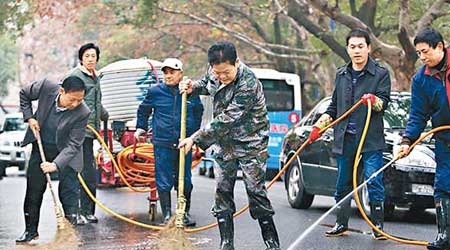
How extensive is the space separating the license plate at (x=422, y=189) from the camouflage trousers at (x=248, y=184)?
3.36 m

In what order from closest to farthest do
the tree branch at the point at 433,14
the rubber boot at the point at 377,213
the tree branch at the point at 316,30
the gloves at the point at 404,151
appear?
the gloves at the point at 404,151 < the rubber boot at the point at 377,213 < the tree branch at the point at 433,14 < the tree branch at the point at 316,30

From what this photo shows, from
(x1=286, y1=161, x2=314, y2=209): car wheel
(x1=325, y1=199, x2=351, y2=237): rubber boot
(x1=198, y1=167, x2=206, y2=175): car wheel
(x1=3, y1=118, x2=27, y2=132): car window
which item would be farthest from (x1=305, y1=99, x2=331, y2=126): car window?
(x1=3, y1=118, x2=27, y2=132): car window

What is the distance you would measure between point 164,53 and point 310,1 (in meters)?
14.9

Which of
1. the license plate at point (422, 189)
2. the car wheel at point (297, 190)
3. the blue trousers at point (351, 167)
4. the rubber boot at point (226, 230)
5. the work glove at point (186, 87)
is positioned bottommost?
the car wheel at point (297, 190)

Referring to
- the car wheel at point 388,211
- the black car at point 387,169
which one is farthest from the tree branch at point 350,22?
the car wheel at point 388,211

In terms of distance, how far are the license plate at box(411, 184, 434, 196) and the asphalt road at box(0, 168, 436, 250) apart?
375 mm

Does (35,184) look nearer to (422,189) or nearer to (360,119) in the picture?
(360,119)

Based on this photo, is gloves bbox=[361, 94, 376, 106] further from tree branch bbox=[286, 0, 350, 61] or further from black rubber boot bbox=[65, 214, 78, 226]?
tree branch bbox=[286, 0, 350, 61]

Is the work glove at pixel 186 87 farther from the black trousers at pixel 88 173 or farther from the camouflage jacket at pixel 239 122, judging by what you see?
the black trousers at pixel 88 173

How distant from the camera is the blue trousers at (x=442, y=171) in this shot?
8.06 m

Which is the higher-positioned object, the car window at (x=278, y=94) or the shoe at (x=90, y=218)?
the car window at (x=278, y=94)

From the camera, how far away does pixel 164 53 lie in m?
33.6

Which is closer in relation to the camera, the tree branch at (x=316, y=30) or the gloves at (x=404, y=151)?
the gloves at (x=404, y=151)

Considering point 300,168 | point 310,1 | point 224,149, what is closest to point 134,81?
point 300,168
